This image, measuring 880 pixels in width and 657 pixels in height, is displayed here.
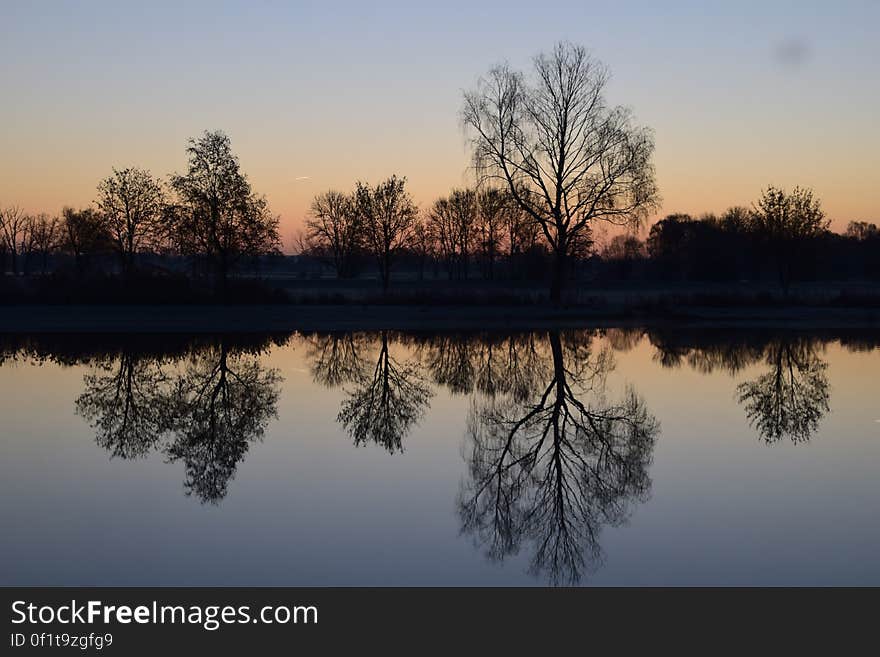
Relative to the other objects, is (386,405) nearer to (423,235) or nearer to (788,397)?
(788,397)

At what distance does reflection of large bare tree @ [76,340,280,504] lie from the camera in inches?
500

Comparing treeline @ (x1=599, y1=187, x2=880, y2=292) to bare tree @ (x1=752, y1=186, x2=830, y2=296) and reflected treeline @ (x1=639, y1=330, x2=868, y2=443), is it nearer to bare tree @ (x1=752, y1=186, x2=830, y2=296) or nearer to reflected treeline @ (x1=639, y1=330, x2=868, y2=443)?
bare tree @ (x1=752, y1=186, x2=830, y2=296)

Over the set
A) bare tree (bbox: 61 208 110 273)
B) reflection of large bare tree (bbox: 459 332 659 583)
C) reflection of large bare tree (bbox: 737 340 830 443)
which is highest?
bare tree (bbox: 61 208 110 273)

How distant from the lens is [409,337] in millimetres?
37438

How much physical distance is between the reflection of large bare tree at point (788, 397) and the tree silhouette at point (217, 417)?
8.76 metres

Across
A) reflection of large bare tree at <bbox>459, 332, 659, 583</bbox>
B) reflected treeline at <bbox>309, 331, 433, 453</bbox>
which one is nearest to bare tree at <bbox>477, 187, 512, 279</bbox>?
reflected treeline at <bbox>309, 331, 433, 453</bbox>

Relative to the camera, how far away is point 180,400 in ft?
59.1

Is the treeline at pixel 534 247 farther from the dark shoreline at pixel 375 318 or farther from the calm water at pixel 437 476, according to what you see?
the calm water at pixel 437 476

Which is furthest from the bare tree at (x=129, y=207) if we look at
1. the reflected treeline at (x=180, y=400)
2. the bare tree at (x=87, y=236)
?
the reflected treeline at (x=180, y=400)

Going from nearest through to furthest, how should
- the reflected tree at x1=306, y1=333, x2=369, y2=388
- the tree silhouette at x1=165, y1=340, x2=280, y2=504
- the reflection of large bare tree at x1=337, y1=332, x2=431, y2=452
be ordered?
1. the tree silhouette at x1=165, y1=340, x2=280, y2=504
2. the reflection of large bare tree at x1=337, y1=332, x2=431, y2=452
3. the reflected tree at x1=306, y1=333, x2=369, y2=388

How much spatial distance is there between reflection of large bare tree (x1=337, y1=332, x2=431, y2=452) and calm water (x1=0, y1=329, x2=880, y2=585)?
3.3 inches

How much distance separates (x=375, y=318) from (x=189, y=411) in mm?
27331

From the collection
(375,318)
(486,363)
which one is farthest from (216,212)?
(486,363)
